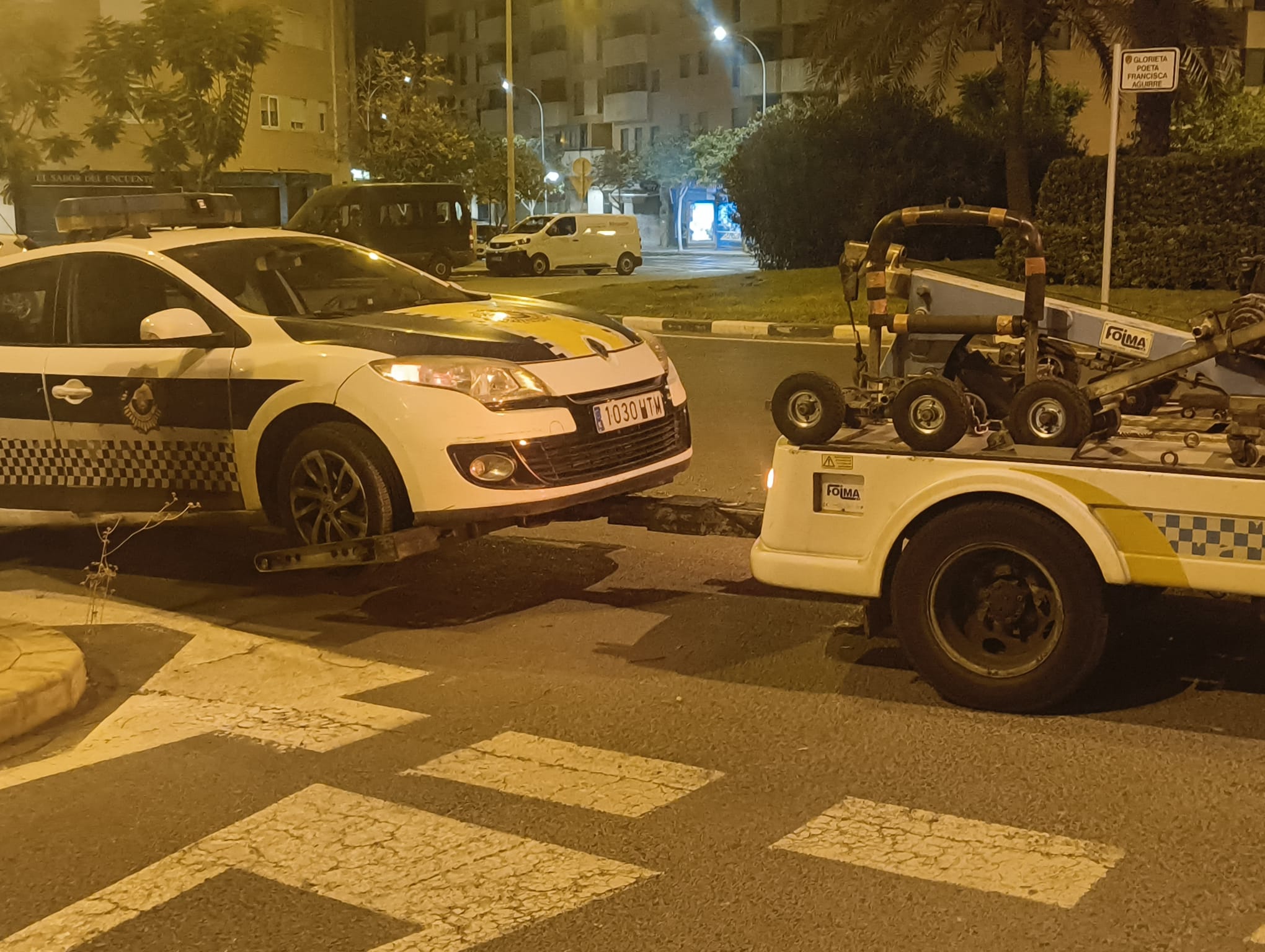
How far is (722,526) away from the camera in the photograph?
626cm

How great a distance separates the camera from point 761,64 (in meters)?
62.2

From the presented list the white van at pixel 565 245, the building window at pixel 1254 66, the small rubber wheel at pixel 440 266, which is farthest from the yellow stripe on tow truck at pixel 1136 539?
the building window at pixel 1254 66

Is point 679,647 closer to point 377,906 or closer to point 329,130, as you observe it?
point 377,906

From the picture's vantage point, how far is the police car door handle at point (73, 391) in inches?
277

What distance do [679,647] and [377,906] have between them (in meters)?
2.47

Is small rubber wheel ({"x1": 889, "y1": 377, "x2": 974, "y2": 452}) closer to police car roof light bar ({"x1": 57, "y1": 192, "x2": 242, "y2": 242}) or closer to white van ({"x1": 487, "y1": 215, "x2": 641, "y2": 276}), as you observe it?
police car roof light bar ({"x1": 57, "y1": 192, "x2": 242, "y2": 242})

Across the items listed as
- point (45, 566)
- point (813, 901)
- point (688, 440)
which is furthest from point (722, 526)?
point (45, 566)

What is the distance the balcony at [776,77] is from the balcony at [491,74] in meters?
20.2

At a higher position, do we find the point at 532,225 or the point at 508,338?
the point at 532,225

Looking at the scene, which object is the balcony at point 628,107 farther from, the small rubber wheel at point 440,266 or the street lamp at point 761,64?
the small rubber wheel at point 440,266

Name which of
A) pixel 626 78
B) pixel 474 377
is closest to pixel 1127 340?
pixel 474 377

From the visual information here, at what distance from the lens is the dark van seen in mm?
33250

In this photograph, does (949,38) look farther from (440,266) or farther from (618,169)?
(618,169)

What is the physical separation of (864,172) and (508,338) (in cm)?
2171
